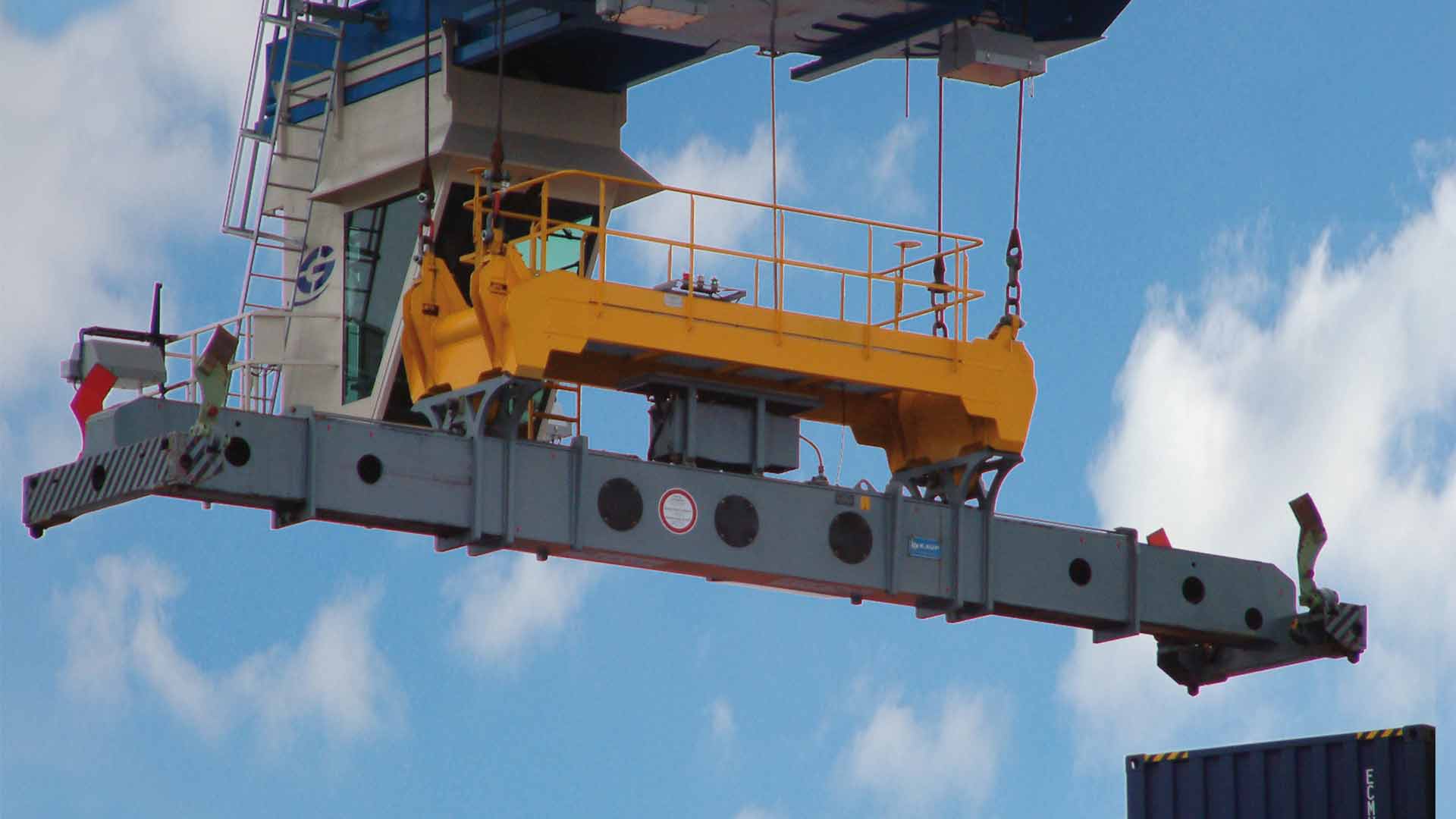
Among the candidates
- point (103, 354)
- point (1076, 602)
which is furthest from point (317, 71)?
point (1076, 602)

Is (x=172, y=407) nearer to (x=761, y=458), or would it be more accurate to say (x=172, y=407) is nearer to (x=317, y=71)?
(x=761, y=458)

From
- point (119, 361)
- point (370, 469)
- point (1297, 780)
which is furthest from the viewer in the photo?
point (1297, 780)

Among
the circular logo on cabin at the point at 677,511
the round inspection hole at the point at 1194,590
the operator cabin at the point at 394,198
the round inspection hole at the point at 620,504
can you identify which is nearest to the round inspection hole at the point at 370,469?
the round inspection hole at the point at 620,504

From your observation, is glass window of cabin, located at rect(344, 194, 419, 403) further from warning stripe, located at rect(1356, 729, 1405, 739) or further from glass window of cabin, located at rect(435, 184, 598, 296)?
warning stripe, located at rect(1356, 729, 1405, 739)

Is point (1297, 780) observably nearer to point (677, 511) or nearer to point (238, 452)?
point (677, 511)

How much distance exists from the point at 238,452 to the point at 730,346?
3.79 meters

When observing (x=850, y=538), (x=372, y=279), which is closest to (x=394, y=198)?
(x=372, y=279)

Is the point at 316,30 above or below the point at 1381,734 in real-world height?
above

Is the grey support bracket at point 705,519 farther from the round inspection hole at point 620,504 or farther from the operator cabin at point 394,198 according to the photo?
the operator cabin at point 394,198

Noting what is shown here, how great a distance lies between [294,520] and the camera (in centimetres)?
1850

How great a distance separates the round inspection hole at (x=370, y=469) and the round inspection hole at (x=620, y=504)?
1.61m

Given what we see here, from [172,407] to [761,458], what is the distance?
14.7 ft

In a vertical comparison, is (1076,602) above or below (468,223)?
below

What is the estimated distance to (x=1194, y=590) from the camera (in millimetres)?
22094
